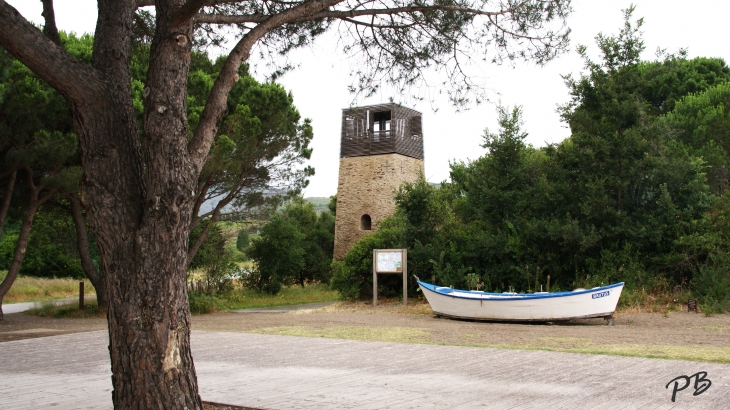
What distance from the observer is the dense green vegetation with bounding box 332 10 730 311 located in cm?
1517

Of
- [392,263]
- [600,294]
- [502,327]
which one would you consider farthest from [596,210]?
[392,263]

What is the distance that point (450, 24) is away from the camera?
7.42m

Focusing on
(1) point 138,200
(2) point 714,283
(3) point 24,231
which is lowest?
(2) point 714,283

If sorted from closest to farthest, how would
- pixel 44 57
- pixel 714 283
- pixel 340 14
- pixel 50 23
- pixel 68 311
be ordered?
1. pixel 44 57
2. pixel 50 23
3. pixel 340 14
4. pixel 714 283
5. pixel 68 311

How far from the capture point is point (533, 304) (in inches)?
512

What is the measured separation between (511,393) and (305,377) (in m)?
2.34

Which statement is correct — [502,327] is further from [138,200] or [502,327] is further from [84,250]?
[84,250]

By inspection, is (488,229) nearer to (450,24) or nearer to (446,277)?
(446,277)

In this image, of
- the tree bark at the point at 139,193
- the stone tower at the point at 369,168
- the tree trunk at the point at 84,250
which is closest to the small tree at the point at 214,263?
the tree trunk at the point at 84,250

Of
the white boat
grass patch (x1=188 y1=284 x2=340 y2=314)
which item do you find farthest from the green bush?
grass patch (x1=188 y1=284 x2=340 y2=314)

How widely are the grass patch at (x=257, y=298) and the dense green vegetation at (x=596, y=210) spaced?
22.2 ft

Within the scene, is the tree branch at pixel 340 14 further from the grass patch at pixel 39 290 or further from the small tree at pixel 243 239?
the grass patch at pixel 39 290

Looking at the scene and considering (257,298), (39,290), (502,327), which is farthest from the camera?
(39,290)

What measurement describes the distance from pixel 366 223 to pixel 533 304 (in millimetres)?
17129
